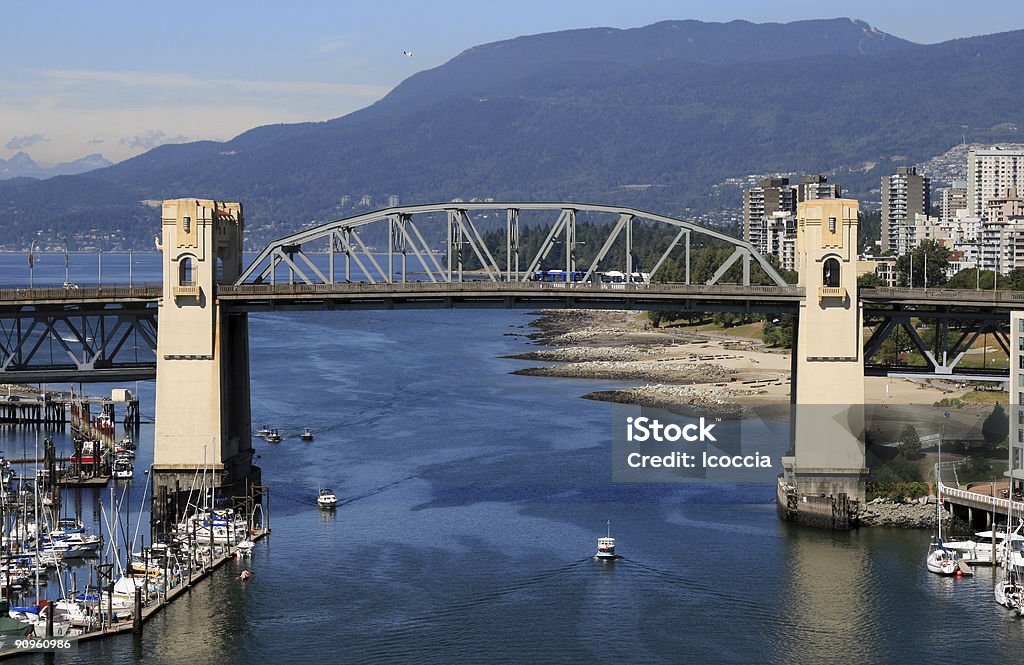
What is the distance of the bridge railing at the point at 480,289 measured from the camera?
69.9m

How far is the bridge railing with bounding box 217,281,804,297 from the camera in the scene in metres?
69.9

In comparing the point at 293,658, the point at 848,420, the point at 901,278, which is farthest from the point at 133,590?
the point at 901,278

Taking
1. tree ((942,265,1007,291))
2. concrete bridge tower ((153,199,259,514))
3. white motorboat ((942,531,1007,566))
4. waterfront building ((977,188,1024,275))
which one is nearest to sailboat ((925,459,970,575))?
white motorboat ((942,531,1007,566))

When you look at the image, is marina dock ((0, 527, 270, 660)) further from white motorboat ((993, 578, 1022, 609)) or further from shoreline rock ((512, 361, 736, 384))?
shoreline rock ((512, 361, 736, 384))

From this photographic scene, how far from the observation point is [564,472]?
8000 cm

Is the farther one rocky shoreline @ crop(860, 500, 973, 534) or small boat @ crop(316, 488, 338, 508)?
small boat @ crop(316, 488, 338, 508)

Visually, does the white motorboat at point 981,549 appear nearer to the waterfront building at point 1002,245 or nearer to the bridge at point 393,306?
the bridge at point 393,306

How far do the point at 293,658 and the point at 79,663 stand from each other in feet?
21.6

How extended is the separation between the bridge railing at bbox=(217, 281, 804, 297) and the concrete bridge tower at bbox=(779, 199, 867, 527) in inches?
56.9

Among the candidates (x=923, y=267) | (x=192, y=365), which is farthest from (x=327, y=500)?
(x=923, y=267)

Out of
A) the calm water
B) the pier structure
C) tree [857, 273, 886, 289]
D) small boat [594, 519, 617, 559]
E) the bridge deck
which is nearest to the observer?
the calm water

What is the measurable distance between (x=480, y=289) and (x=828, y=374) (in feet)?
52.0

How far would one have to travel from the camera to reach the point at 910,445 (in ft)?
250

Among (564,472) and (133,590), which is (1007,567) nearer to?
(564,472)
